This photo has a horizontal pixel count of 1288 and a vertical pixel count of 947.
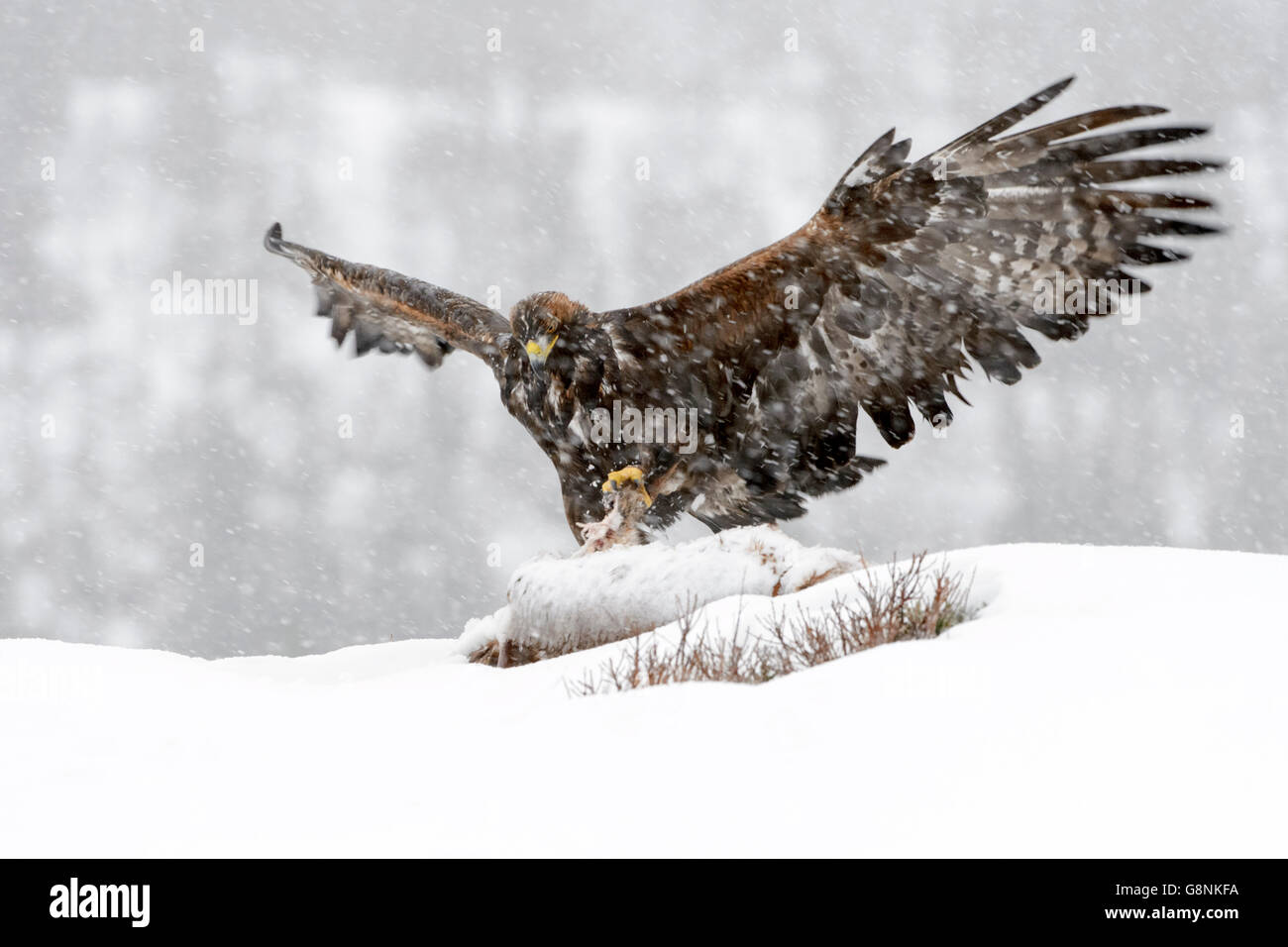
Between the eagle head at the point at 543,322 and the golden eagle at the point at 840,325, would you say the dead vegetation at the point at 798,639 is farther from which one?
the eagle head at the point at 543,322

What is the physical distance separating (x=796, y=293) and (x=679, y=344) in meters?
0.87

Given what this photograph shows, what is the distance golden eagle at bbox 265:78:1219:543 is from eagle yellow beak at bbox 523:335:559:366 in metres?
0.01

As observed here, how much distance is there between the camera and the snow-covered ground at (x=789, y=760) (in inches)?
111

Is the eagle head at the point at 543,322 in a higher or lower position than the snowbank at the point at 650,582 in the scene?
higher

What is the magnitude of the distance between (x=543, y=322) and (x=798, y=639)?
11.2ft

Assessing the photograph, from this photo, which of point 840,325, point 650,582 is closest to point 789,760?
point 650,582

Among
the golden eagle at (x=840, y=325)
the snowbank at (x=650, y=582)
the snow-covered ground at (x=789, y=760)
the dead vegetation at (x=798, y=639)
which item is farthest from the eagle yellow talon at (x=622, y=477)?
the snow-covered ground at (x=789, y=760)

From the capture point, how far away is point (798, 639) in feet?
15.4

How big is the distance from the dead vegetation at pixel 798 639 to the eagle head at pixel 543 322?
8.96 feet

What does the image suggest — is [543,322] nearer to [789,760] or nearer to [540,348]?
[540,348]

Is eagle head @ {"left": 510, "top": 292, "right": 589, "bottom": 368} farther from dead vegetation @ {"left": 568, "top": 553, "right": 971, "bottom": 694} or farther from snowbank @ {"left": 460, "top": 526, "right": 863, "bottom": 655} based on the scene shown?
dead vegetation @ {"left": 568, "top": 553, "right": 971, "bottom": 694}

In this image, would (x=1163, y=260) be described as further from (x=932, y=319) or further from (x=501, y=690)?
(x=501, y=690)

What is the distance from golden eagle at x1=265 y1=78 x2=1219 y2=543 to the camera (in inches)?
259
